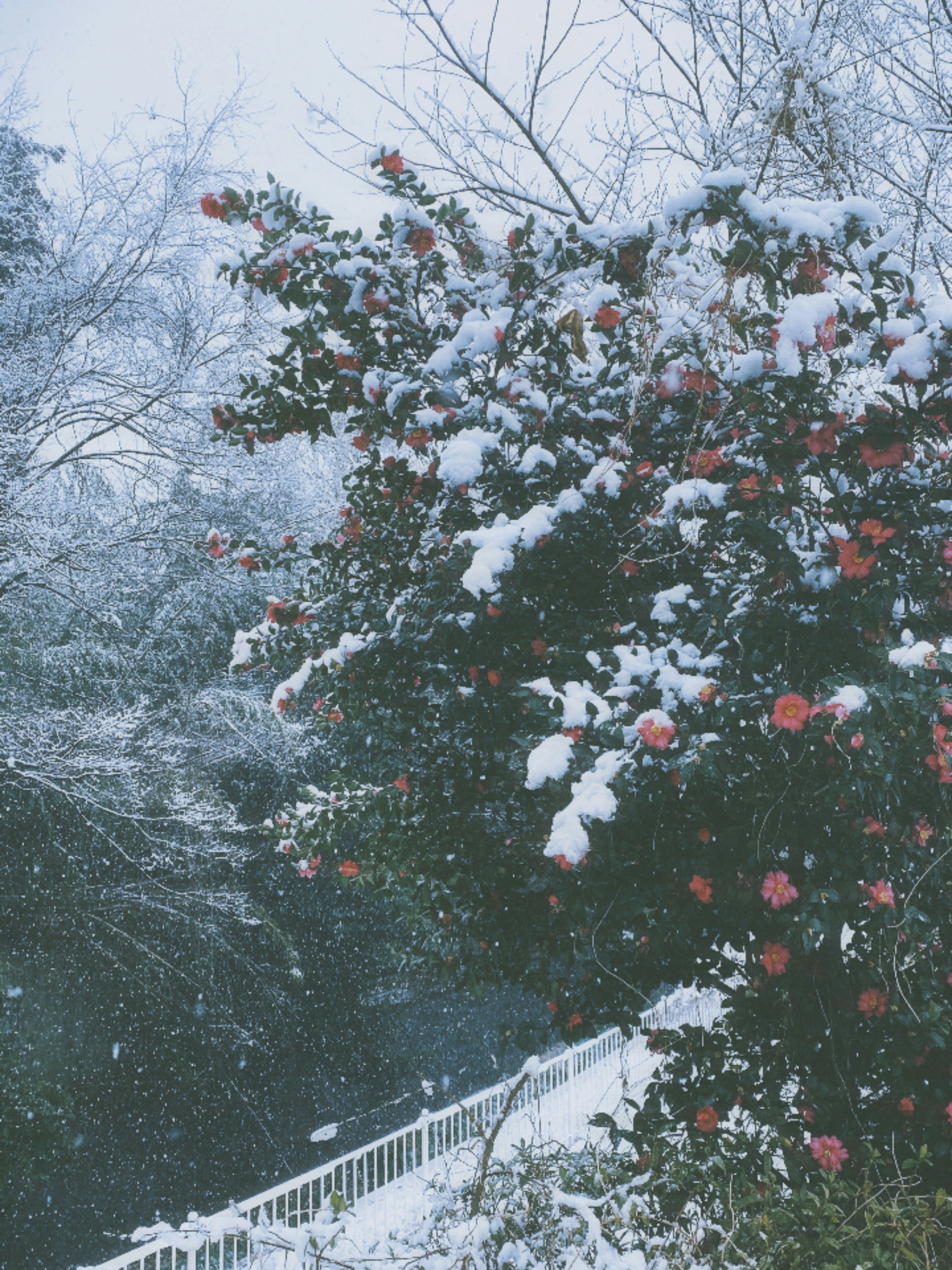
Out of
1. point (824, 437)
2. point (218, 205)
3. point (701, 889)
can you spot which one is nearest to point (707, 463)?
point (824, 437)

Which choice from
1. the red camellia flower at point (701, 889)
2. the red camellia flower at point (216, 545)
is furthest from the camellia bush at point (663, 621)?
the red camellia flower at point (216, 545)

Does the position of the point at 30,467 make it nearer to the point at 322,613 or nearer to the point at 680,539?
the point at 322,613

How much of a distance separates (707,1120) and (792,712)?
1.29 m

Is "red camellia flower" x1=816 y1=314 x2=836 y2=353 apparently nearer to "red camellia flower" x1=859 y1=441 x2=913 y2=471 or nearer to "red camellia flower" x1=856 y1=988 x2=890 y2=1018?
"red camellia flower" x1=859 y1=441 x2=913 y2=471

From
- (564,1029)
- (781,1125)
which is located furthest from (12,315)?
(781,1125)

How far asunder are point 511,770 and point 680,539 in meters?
1.04

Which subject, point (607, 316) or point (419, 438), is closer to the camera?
point (607, 316)

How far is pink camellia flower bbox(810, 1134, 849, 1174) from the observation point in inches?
100

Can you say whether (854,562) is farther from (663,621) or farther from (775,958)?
(775,958)

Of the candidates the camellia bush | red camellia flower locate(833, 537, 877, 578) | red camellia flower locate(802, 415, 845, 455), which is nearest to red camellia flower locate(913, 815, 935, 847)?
the camellia bush

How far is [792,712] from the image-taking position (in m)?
2.37

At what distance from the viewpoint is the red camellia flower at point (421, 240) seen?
312cm

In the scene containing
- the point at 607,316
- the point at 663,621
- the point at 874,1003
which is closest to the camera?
the point at 874,1003

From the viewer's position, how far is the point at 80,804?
7906 millimetres
